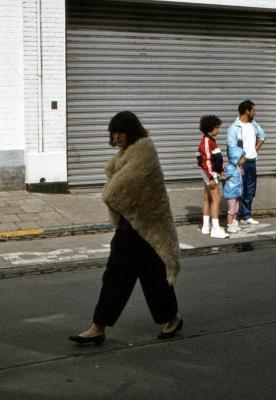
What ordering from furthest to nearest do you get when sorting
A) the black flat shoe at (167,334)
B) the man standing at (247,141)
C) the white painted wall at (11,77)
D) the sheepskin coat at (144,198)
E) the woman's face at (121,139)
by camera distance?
the white painted wall at (11,77) → the man standing at (247,141) → the black flat shoe at (167,334) → the woman's face at (121,139) → the sheepskin coat at (144,198)

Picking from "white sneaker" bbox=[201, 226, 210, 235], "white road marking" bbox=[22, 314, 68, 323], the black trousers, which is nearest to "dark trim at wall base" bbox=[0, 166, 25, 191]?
"white sneaker" bbox=[201, 226, 210, 235]

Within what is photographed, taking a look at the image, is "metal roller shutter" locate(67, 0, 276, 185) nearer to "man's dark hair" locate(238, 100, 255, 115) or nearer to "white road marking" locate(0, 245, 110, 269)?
"man's dark hair" locate(238, 100, 255, 115)

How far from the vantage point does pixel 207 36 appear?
1399 centimetres

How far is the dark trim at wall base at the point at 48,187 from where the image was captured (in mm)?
12219

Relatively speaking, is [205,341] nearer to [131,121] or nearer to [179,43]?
[131,121]

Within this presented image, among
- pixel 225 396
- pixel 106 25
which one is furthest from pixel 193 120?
pixel 225 396

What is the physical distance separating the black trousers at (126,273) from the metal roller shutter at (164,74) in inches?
307

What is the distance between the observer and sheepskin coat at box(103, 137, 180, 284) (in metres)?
5.14

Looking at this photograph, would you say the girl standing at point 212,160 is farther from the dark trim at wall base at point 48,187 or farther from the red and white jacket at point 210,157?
the dark trim at wall base at point 48,187

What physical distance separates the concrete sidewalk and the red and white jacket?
60.7 inches

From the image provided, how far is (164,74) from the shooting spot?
13688mm

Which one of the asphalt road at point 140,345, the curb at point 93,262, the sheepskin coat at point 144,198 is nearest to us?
the asphalt road at point 140,345

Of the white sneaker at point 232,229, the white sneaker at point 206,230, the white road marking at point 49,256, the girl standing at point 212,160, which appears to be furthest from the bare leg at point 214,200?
the white road marking at point 49,256

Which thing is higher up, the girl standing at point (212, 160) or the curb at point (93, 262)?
the girl standing at point (212, 160)
